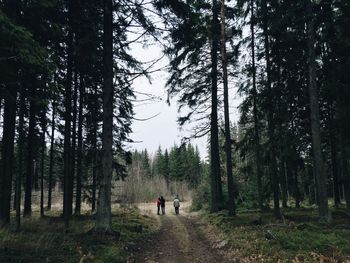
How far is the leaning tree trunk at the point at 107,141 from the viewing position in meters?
11.0

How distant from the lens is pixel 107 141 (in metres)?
11.4

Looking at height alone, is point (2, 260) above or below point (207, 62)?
below

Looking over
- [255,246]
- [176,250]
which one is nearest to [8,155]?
[176,250]

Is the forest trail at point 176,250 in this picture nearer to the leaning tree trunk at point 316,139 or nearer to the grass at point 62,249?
the grass at point 62,249

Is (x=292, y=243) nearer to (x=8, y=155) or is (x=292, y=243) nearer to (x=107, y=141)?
(x=107, y=141)

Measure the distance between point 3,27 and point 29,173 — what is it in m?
12.3

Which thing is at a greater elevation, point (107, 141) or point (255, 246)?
point (107, 141)

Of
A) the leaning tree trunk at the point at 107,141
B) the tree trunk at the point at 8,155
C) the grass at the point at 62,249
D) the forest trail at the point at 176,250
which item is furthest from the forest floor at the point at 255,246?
the tree trunk at the point at 8,155

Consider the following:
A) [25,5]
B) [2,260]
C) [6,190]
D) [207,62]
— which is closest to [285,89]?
[207,62]

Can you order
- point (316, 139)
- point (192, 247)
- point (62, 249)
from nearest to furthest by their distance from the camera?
point (62, 249) → point (192, 247) → point (316, 139)

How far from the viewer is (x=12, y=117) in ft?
40.4

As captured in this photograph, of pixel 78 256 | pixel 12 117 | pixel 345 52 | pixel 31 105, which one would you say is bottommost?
pixel 78 256

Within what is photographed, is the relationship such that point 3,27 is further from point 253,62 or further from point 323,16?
point 253,62

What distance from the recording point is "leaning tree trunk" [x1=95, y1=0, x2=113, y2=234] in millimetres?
11047
